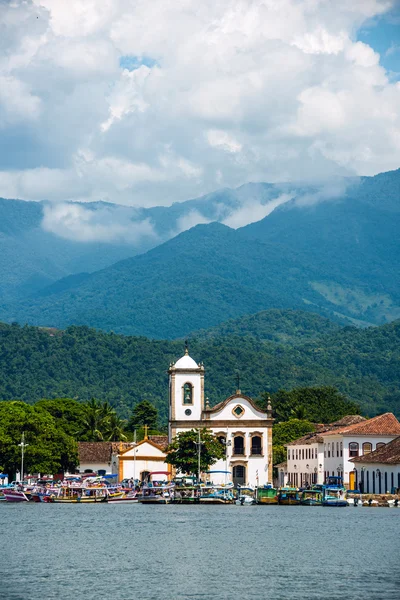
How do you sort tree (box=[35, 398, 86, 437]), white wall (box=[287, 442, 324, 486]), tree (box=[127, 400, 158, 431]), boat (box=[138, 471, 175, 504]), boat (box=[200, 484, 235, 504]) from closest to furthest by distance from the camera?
boat (box=[200, 484, 235, 504]) → boat (box=[138, 471, 175, 504]) → white wall (box=[287, 442, 324, 486]) → tree (box=[35, 398, 86, 437]) → tree (box=[127, 400, 158, 431])

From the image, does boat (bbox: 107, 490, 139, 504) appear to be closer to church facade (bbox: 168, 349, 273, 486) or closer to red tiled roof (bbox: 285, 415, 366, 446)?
church facade (bbox: 168, 349, 273, 486)

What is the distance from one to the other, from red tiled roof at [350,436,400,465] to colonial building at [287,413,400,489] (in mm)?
9544

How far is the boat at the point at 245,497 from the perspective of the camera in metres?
114

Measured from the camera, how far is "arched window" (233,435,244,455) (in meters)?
140

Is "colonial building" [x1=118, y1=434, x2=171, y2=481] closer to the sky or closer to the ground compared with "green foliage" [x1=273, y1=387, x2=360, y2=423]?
closer to the ground

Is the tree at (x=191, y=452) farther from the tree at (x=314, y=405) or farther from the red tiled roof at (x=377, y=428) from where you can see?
the tree at (x=314, y=405)

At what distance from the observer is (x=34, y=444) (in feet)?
422

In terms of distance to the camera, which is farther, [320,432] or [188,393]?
[320,432]

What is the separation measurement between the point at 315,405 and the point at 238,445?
141 feet

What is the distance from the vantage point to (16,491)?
11894 cm

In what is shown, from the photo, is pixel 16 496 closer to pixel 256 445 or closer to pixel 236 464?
pixel 236 464

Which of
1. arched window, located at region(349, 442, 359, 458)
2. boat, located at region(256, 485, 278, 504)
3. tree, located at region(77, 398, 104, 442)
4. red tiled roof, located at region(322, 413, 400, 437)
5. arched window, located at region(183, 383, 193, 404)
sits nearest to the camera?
boat, located at region(256, 485, 278, 504)

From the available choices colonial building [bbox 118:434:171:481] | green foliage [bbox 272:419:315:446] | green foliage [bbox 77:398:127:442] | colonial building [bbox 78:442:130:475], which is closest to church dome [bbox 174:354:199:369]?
colonial building [bbox 118:434:171:481]

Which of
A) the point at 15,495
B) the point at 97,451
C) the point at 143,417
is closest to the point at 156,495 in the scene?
the point at 15,495
